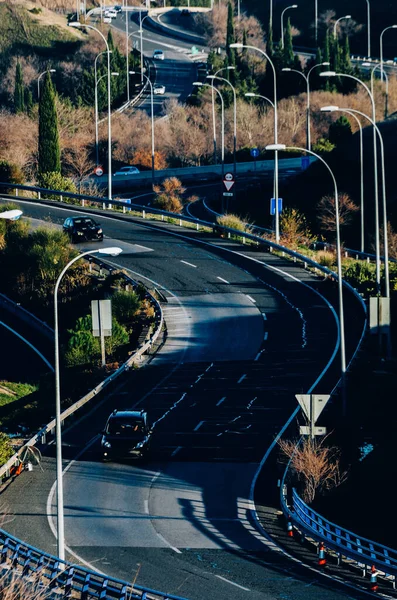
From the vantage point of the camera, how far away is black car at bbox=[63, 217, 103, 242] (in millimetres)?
65812

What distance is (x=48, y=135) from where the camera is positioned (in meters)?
86.2

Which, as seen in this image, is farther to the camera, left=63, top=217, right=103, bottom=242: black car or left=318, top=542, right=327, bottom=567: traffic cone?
left=63, top=217, right=103, bottom=242: black car

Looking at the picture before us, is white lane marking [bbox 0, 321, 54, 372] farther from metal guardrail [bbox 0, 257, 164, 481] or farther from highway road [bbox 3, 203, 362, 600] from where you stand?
highway road [bbox 3, 203, 362, 600]

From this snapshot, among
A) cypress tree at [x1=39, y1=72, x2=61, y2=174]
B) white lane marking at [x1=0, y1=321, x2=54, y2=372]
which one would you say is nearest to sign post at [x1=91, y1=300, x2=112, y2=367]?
white lane marking at [x1=0, y1=321, x2=54, y2=372]

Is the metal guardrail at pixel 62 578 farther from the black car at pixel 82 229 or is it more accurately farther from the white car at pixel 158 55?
the white car at pixel 158 55

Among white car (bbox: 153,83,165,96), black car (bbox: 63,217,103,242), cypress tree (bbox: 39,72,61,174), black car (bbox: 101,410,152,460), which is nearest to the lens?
black car (bbox: 101,410,152,460)

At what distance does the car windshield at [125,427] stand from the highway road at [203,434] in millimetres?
943

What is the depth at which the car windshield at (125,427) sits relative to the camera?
34.2 m

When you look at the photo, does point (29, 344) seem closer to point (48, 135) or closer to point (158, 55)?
point (48, 135)

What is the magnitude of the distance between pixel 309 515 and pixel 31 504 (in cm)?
737

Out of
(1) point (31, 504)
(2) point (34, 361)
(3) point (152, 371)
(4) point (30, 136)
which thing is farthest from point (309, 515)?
(4) point (30, 136)

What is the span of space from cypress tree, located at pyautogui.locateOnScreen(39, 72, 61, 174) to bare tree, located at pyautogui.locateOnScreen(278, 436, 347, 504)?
58.0 m

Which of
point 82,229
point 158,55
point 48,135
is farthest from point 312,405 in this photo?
point 158,55

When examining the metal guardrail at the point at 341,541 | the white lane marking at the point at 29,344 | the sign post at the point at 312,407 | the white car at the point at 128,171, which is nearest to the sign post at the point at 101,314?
the white lane marking at the point at 29,344
